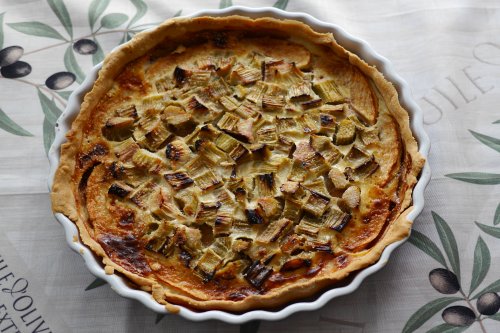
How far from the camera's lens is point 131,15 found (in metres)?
3.10

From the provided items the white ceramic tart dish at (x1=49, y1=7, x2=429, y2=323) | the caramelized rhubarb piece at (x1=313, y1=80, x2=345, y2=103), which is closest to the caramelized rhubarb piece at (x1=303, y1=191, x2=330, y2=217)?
the white ceramic tart dish at (x1=49, y1=7, x2=429, y2=323)

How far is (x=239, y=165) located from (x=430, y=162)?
32.1 inches

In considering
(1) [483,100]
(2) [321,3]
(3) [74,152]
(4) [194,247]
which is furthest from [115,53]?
(1) [483,100]

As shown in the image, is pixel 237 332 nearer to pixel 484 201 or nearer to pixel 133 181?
pixel 133 181

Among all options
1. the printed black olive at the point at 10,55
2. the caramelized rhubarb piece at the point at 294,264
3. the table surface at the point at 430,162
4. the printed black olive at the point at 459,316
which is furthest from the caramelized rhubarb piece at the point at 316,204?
the printed black olive at the point at 10,55

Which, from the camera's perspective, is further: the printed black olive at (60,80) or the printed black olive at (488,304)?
the printed black olive at (60,80)

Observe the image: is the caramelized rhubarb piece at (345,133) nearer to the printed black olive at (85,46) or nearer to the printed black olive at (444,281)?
the printed black olive at (444,281)

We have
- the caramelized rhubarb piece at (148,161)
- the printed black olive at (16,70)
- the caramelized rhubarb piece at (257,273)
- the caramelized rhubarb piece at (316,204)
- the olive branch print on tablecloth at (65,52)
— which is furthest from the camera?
the printed black olive at (16,70)

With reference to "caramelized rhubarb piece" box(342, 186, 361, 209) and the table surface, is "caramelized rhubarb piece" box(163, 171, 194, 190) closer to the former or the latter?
the table surface

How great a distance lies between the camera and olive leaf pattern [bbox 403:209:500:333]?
7.46 feet

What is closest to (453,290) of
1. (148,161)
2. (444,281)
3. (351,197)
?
(444,281)

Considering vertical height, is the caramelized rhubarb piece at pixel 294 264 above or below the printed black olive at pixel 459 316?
above

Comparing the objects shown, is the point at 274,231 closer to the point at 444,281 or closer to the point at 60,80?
the point at 444,281

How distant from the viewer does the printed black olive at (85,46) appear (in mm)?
2998
